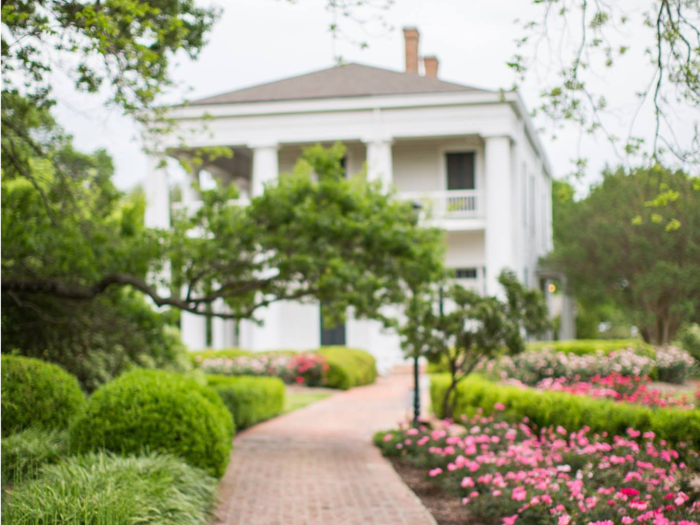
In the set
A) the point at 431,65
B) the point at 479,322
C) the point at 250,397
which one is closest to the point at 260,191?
the point at 431,65

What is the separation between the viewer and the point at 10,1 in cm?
694

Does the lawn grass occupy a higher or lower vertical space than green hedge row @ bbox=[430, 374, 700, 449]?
lower

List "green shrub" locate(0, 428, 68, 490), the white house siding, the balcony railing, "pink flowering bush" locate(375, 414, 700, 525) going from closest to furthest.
Result: "pink flowering bush" locate(375, 414, 700, 525)
"green shrub" locate(0, 428, 68, 490)
the white house siding
the balcony railing

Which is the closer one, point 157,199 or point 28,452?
point 28,452

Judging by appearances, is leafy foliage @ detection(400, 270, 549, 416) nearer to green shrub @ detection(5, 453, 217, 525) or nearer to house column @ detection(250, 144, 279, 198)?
green shrub @ detection(5, 453, 217, 525)

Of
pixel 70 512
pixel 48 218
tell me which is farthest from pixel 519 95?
pixel 70 512

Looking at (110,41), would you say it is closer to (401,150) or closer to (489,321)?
(489,321)

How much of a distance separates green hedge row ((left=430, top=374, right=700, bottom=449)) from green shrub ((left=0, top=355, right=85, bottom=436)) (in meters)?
5.76

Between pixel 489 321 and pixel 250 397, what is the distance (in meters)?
4.31

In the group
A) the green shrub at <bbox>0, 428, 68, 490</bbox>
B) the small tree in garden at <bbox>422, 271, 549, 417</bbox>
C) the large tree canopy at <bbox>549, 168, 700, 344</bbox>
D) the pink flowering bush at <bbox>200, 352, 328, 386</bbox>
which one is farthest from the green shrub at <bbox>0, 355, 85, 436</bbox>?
the pink flowering bush at <bbox>200, 352, 328, 386</bbox>

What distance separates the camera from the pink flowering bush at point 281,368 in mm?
20969

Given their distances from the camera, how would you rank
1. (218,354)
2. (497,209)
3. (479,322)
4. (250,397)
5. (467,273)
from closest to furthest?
(479,322) < (250,397) < (497,209) < (218,354) < (467,273)

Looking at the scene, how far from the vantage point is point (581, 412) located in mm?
9344

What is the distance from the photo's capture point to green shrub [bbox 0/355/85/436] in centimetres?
709
